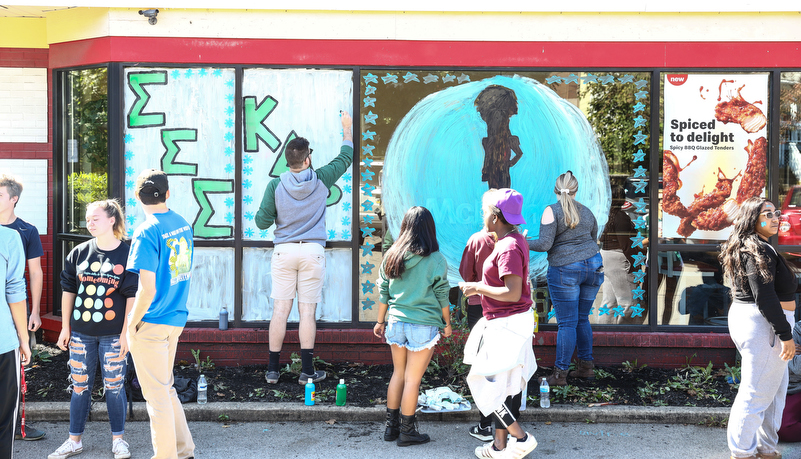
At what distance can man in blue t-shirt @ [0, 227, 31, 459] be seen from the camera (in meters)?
3.92

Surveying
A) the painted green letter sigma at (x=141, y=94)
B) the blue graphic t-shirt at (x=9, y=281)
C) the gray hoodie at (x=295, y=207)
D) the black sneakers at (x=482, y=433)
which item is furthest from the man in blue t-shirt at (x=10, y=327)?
the painted green letter sigma at (x=141, y=94)

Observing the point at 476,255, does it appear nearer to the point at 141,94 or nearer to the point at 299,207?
the point at 299,207

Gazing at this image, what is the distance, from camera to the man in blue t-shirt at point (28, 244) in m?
5.08

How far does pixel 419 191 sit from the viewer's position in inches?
281

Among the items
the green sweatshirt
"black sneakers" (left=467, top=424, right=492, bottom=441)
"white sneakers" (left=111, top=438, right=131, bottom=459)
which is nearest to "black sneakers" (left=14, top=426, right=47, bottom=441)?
"white sneakers" (left=111, top=438, right=131, bottom=459)

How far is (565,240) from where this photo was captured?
6.25 m

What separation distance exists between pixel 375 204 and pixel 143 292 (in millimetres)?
3242

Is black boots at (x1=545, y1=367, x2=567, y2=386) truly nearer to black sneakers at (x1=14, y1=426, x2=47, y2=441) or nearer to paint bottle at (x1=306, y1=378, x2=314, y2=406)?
paint bottle at (x1=306, y1=378, x2=314, y2=406)

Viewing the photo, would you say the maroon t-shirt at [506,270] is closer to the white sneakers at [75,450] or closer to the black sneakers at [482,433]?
the black sneakers at [482,433]

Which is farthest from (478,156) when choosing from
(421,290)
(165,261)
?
(165,261)

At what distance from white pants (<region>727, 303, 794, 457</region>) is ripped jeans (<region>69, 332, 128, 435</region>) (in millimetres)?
4032

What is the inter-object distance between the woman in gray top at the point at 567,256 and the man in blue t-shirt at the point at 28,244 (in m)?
3.89

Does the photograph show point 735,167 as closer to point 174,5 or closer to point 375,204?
point 375,204

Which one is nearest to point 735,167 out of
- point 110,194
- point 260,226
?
point 260,226
